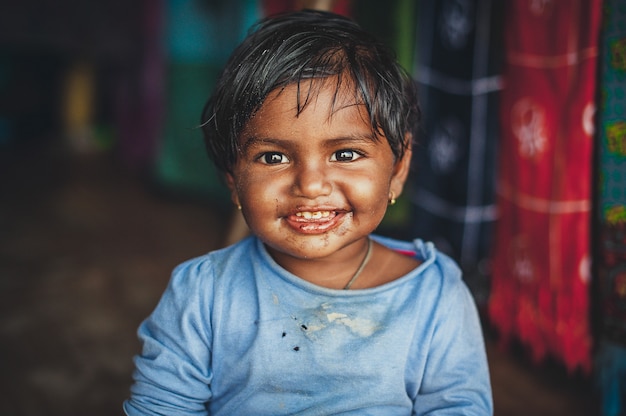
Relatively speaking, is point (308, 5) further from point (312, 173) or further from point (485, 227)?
point (312, 173)

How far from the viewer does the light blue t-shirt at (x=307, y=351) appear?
3.75 feet

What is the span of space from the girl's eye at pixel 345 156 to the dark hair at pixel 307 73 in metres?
0.06

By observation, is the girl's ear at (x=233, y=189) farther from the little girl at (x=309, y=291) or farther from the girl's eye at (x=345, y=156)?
the girl's eye at (x=345, y=156)

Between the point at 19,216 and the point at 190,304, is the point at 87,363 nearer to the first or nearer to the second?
the point at 190,304

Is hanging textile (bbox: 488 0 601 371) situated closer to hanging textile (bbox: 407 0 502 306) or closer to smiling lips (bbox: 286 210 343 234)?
hanging textile (bbox: 407 0 502 306)

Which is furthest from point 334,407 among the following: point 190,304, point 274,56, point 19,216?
point 19,216

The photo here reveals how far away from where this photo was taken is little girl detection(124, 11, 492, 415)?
1.09 metres

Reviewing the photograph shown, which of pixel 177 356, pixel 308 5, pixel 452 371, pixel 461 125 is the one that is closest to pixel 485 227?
pixel 461 125

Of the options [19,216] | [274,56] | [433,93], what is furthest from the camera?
[19,216]

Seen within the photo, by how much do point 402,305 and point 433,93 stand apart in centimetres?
136

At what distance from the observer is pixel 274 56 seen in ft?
3.58

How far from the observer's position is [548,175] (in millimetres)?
1906

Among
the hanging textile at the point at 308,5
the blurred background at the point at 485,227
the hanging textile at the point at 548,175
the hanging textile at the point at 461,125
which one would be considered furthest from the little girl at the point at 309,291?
the hanging textile at the point at 461,125

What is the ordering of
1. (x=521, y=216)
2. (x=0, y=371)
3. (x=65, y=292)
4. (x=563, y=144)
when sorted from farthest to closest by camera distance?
(x=65, y=292) < (x=0, y=371) < (x=521, y=216) < (x=563, y=144)
